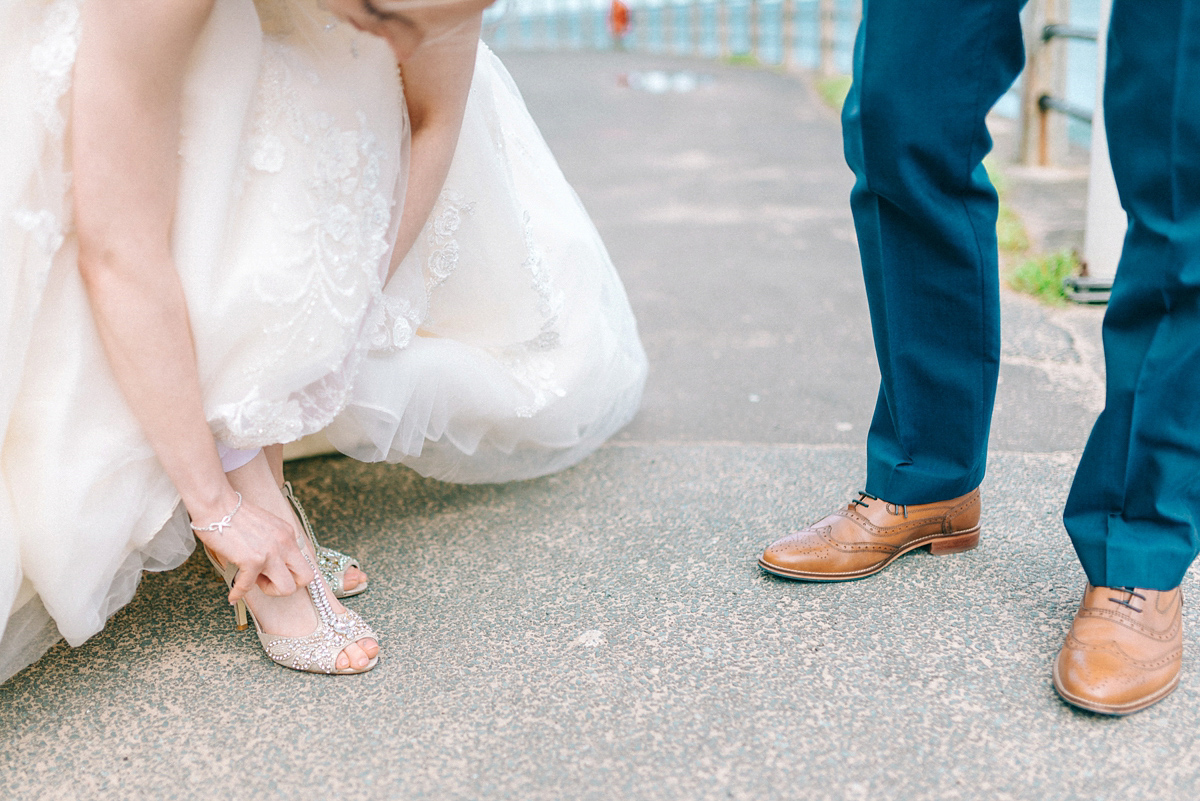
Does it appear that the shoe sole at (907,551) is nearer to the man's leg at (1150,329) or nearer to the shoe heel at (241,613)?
the man's leg at (1150,329)

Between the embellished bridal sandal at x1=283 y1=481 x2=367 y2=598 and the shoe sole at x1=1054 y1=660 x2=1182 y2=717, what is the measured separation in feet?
3.31

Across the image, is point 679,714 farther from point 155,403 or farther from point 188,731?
point 155,403

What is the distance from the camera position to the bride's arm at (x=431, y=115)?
1289mm

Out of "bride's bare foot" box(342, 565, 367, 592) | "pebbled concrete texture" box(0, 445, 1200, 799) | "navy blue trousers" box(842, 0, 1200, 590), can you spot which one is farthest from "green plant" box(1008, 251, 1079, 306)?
"bride's bare foot" box(342, 565, 367, 592)

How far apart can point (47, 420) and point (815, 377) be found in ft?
5.43

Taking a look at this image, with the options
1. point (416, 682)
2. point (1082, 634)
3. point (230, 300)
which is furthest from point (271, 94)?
point (1082, 634)

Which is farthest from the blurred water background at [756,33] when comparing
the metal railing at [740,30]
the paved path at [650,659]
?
the paved path at [650,659]

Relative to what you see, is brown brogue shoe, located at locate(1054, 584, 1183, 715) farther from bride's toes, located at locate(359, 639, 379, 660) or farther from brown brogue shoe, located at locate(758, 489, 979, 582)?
bride's toes, located at locate(359, 639, 379, 660)

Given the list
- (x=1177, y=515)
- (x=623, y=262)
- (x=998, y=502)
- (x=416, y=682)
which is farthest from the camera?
(x=623, y=262)

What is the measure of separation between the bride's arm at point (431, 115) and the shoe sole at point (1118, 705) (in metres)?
1.08

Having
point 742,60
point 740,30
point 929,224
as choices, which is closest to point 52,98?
point 929,224

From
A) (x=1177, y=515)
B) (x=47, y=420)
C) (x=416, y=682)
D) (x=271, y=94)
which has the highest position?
(x=271, y=94)

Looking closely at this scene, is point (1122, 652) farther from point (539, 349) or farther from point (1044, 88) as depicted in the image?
point (1044, 88)

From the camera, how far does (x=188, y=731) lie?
120 cm
